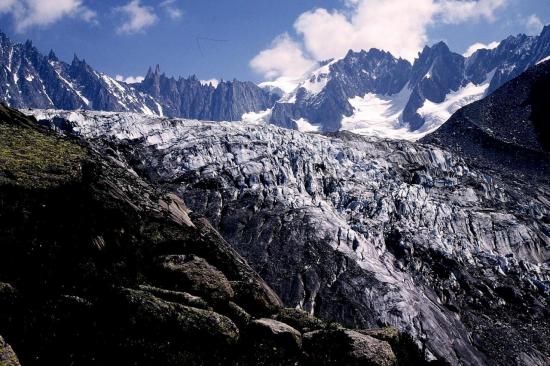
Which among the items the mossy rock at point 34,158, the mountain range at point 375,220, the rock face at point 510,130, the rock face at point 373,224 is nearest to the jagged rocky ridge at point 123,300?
the mossy rock at point 34,158

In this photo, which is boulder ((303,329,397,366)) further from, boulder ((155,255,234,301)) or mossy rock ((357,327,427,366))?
boulder ((155,255,234,301))

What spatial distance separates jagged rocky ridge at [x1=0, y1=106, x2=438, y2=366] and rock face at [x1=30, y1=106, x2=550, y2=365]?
24614mm

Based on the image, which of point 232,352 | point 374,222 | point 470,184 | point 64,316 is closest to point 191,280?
point 232,352

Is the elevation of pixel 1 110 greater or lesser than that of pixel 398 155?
lesser

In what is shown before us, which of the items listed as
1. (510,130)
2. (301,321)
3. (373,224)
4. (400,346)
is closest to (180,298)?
(301,321)

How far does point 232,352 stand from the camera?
15016mm

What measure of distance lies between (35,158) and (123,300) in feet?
67.8

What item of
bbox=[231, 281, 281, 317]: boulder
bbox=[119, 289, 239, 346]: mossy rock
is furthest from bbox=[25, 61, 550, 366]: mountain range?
bbox=[119, 289, 239, 346]: mossy rock

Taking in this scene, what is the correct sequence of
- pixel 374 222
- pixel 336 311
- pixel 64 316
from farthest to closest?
pixel 374 222 < pixel 336 311 < pixel 64 316

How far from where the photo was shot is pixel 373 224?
7300 centimetres

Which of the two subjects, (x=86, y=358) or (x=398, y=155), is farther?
(x=398, y=155)

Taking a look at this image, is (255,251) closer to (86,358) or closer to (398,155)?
(86,358)

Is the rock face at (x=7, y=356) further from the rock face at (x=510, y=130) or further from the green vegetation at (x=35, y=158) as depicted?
the rock face at (x=510, y=130)

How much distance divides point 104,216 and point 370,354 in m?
15.3
